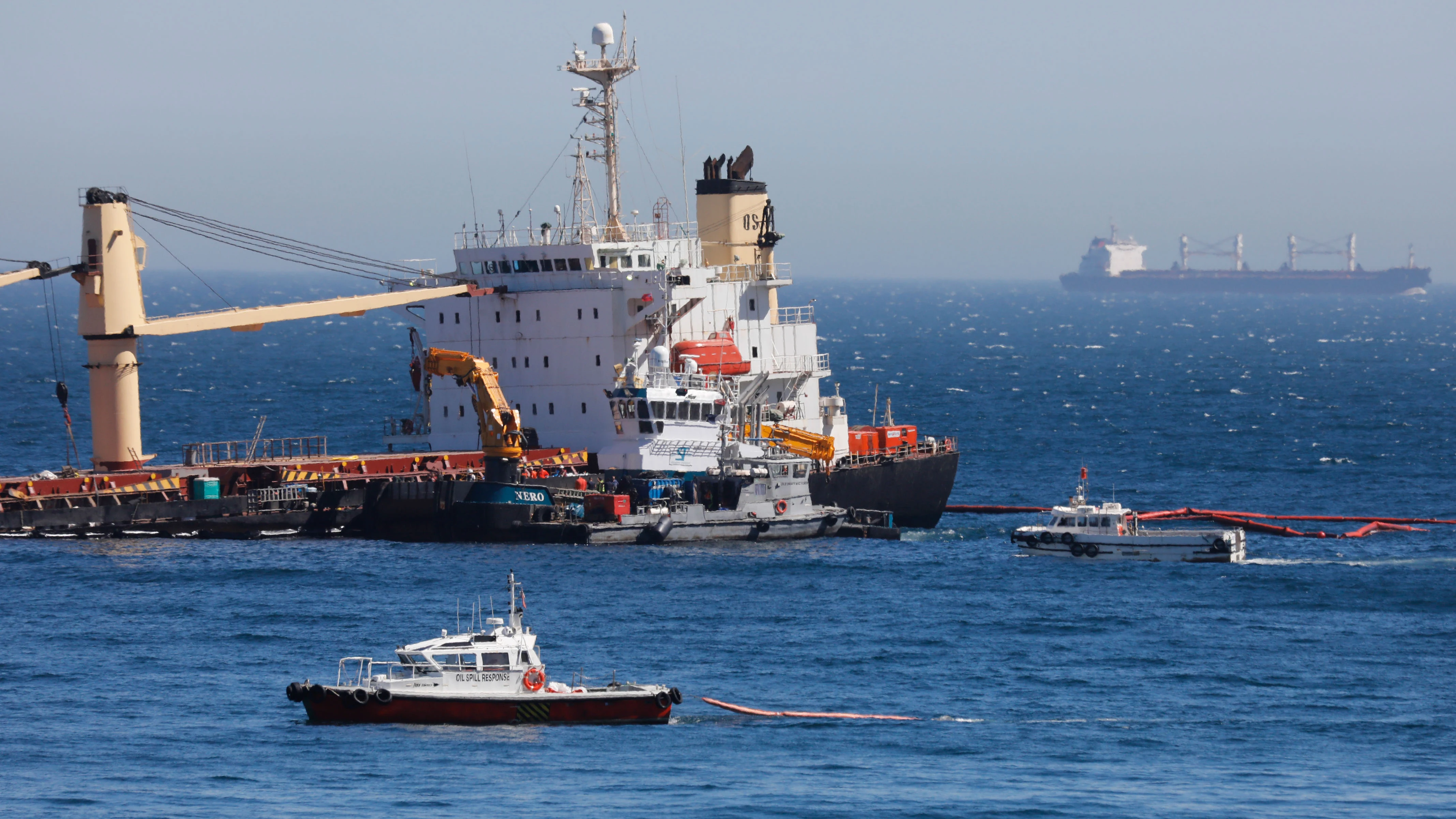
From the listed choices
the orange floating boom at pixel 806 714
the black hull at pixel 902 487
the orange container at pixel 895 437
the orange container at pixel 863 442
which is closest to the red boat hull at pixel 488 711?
the orange floating boom at pixel 806 714

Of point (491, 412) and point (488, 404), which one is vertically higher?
point (488, 404)

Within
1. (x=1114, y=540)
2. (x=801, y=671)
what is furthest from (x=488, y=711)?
(x=1114, y=540)

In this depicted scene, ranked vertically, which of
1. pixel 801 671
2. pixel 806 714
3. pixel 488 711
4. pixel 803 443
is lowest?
pixel 806 714

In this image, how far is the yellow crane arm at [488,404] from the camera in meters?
56.9

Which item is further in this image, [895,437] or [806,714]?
[895,437]

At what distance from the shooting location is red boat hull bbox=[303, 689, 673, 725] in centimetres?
3588

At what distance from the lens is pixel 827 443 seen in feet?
216

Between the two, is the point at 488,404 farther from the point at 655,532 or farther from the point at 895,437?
the point at 895,437

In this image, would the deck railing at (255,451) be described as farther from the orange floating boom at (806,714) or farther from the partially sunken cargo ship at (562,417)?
the orange floating boom at (806,714)

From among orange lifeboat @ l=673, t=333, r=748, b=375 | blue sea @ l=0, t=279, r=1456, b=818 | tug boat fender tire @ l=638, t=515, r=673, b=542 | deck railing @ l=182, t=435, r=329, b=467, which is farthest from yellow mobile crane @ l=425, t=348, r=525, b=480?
orange lifeboat @ l=673, t=333, r=748, b=375

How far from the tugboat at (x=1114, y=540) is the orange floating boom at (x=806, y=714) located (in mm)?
21526

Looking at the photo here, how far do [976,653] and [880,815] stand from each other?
13618 mm

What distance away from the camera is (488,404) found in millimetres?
57531

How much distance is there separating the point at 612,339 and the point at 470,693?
28128mm
